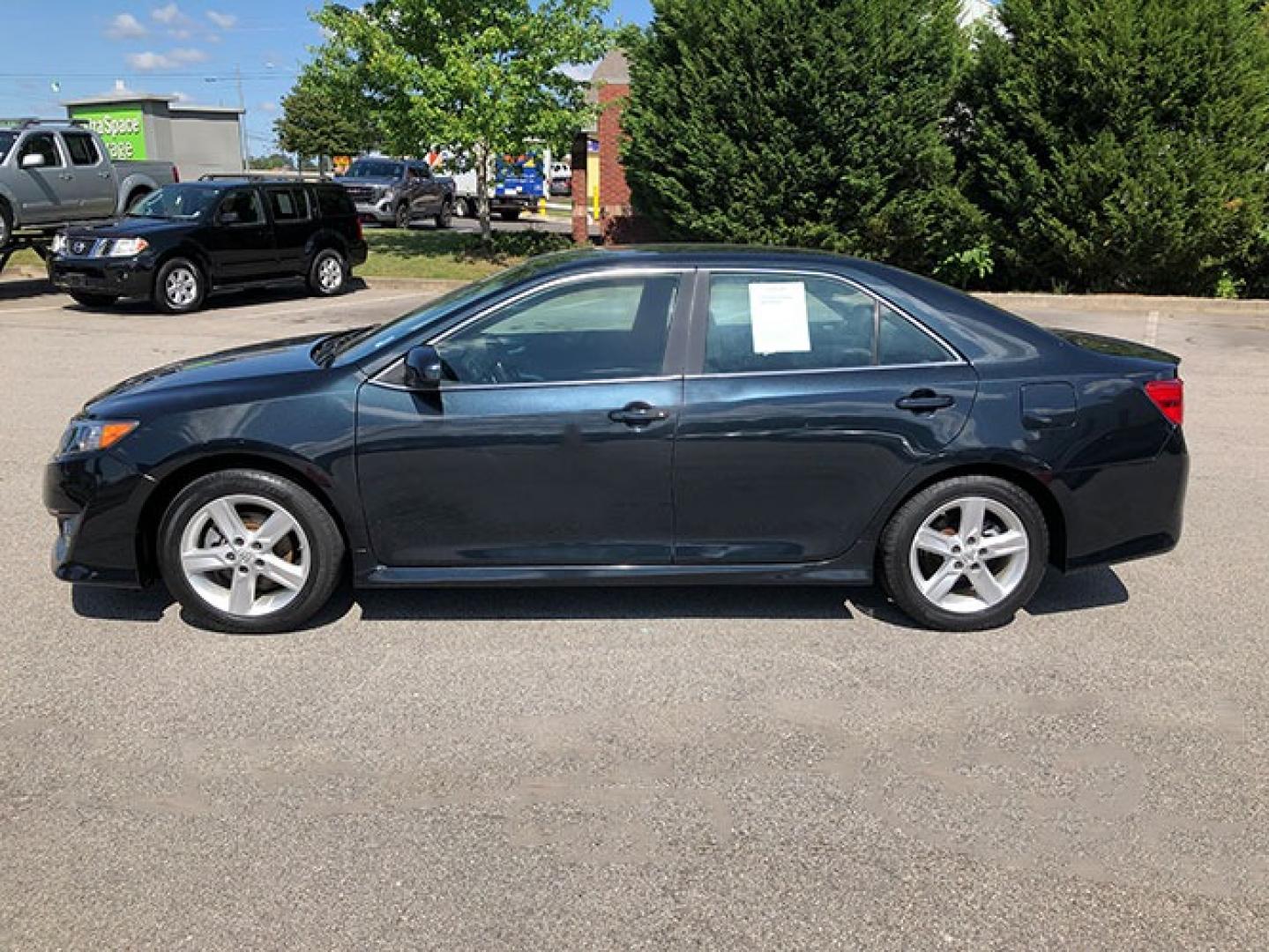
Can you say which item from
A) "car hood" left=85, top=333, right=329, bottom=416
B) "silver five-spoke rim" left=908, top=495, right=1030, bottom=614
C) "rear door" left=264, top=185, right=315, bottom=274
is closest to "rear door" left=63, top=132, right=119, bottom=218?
"rear door" left=264, top=185, right=315, bottom=274

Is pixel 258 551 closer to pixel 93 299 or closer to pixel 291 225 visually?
A: pixel 93 299

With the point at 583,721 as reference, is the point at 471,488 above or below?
above

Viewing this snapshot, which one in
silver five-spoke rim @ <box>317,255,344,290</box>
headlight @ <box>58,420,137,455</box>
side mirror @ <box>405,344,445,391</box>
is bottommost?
silver five-spoke rim @ <box>317,255,344,290</box>

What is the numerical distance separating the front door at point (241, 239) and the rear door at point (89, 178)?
13.4 feet

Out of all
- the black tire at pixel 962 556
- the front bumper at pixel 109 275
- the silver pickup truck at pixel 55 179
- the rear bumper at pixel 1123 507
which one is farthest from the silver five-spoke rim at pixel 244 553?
the silver pickup truck at pixel 55 179

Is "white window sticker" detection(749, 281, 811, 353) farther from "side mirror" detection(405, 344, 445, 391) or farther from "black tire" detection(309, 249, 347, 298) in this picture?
"black tire" detection(309, 249, 347, 298)

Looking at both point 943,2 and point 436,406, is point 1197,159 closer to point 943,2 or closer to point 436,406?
point 943,2

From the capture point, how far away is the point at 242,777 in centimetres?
338

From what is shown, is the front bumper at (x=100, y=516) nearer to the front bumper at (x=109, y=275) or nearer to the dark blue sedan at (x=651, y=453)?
the dark blue sedan at (x=651, y=453)

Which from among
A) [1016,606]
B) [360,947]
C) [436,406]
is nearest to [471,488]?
[436,406]

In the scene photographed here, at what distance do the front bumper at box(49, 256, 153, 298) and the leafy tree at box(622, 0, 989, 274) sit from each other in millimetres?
7212

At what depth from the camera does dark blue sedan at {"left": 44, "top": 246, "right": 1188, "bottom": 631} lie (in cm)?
424

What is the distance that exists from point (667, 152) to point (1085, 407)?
12.5 metres

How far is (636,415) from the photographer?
423 centimetres
